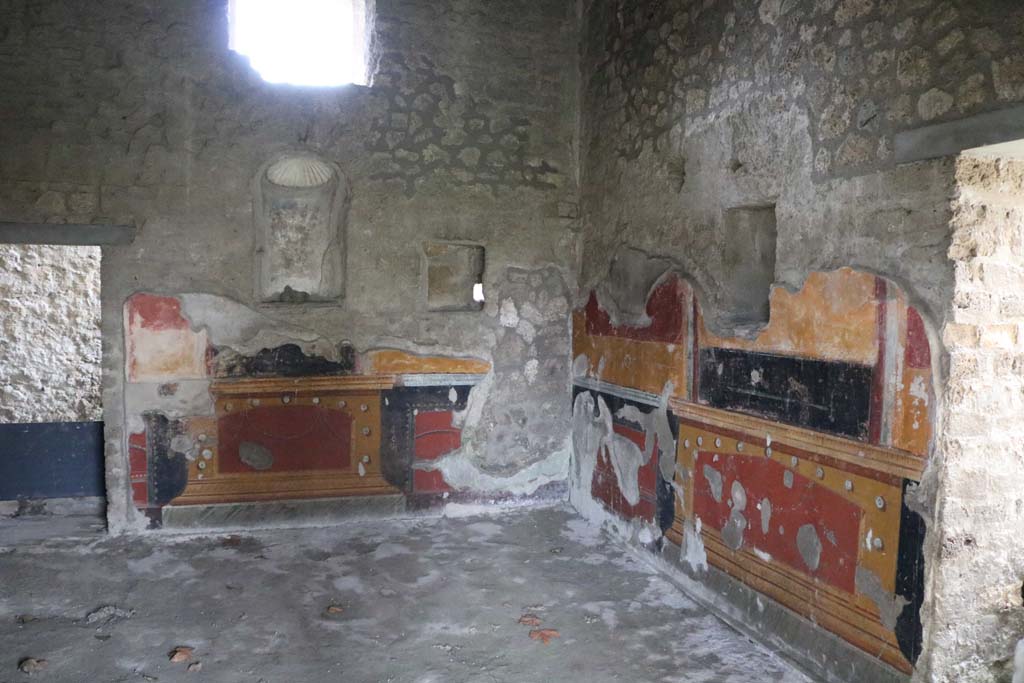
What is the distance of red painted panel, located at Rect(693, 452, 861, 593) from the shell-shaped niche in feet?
8.96

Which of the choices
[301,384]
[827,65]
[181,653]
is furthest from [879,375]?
[301,384]

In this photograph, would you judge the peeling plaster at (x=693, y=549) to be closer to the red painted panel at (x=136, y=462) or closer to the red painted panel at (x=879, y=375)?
the red painted panel at (x=879, y=375)

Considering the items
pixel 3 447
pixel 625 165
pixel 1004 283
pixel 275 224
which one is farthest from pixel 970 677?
pixel 3 447

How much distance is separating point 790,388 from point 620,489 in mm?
1553

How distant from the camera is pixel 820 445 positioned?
279cm

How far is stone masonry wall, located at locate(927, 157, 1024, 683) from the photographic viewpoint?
89.1 inches

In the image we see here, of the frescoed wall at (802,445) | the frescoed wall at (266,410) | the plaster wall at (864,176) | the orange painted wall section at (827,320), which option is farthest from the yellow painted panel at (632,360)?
the frescoed wall at (266,410)

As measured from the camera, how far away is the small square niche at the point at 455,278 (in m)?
4.82

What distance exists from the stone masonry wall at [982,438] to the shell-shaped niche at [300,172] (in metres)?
3.39

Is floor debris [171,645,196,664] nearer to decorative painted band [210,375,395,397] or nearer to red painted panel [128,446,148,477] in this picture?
red painted panel [128,446,148,477]

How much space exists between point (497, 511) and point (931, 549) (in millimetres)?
2882

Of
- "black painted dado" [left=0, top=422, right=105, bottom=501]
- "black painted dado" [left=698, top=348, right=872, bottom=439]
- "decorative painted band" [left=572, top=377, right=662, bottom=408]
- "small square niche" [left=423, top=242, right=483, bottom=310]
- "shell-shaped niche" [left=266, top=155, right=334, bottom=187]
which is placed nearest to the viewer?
"black painted dado" [left=698, top=348, right=872, bottom=439]

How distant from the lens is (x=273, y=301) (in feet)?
14.7

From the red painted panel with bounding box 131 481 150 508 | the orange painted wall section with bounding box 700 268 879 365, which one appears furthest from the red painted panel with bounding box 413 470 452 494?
the orange painted wall section with bounding box 700 268 879 365
